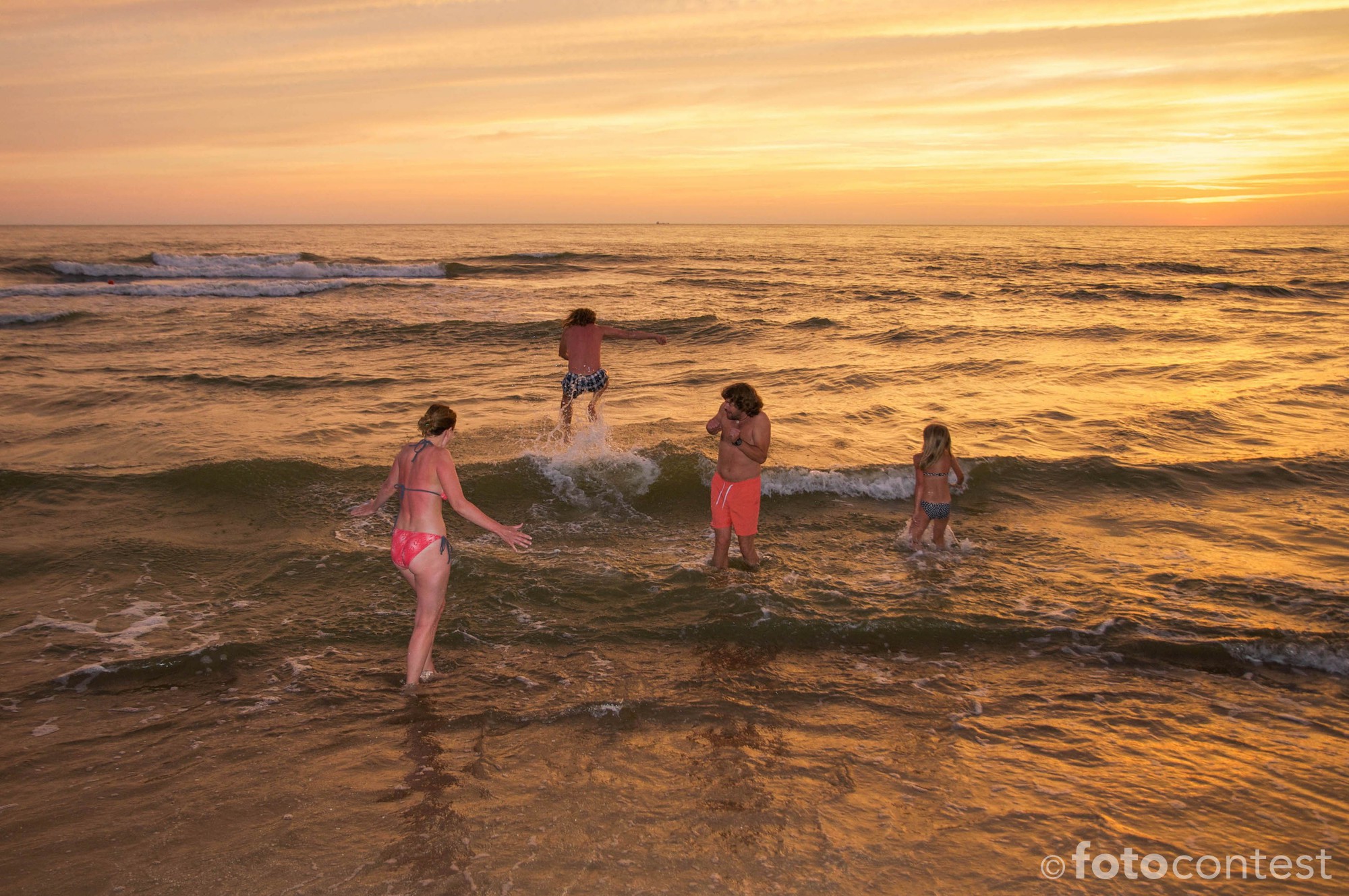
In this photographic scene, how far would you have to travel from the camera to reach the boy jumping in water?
1093cm

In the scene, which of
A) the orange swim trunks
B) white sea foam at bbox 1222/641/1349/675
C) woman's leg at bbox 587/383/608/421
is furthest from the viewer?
woman's leg at bbox 587/383/608/421

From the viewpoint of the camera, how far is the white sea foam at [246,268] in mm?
35719

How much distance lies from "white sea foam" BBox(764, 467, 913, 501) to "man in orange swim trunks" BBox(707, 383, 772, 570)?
242cm

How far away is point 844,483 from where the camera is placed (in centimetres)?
977

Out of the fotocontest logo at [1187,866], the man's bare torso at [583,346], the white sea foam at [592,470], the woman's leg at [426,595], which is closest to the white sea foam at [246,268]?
the man's bare torso at [583,346]

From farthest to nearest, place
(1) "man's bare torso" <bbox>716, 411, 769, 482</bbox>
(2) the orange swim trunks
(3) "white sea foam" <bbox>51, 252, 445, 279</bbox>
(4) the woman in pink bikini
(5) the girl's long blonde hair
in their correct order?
1. (3) "white sea foam" <bbox>51, 252, 445, 279</bbox>
2. (5) the girl's long blonde hair
3. (2) the orange swim trunks
4. (1) "man's bare torso" <bbox>716, 411, 769, 482</bbox>
5. (4) the woman in pink bikini

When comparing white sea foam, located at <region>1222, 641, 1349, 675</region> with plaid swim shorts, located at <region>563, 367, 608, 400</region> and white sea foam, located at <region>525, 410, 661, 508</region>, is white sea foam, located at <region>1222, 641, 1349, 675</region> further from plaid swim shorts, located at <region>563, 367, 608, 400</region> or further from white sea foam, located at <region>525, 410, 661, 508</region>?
plaid swim shorts, located at <region>563, 367, 608, 400</region>

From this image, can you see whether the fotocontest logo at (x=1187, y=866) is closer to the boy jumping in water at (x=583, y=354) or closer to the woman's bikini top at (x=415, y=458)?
the woman's bikini top at (x=415, y=458)

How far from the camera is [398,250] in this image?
51.3 m

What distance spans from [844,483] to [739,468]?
329 centimetres

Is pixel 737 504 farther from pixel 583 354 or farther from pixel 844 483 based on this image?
pixel 583 354

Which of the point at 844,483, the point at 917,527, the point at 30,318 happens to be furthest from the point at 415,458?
the point at 30,318

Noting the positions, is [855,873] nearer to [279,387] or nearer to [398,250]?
[279,387]

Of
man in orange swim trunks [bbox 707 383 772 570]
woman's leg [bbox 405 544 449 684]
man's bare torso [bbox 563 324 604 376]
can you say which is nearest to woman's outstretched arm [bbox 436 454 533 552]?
woman's leg [bbox 405 544 449 684]
